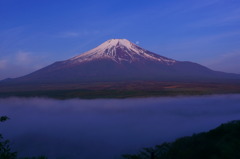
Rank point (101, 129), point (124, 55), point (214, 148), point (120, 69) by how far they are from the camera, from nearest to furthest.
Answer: point (214, 148) < point (101, 129) < point (120, 69) < point (124, 55)

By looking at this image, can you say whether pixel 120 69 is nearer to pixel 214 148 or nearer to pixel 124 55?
pixel 124 55

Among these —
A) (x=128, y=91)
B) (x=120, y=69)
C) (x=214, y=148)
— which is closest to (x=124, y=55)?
(x=120, y=69)

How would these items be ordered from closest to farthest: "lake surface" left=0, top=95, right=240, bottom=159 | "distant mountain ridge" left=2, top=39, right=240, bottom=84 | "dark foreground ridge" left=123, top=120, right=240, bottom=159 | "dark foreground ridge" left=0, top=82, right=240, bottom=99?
1. "dark foreground ridge" left=123, top=120, right=240, bottom=159
2. "lake surface" left=0, top=95, right=240, bottom=159
3. "dark foreground ridge" left=0, top=82, right=240, bottom=99
4. "distant mountain ridge" left=2, top=39, right=240, bottom=84

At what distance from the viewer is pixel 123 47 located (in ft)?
648

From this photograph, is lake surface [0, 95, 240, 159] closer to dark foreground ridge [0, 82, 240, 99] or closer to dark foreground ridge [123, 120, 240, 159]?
dark foreground ridge [123, 120, 240, 159]

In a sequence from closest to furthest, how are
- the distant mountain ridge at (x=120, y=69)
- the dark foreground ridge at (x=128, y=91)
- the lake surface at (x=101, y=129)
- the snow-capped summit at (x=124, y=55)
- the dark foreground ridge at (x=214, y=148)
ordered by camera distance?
the dark foreground ridge at (x=214, y=148) → the lake surface at (x=101, y=129) → the dark foreground ridge at (x=128, y=91) → the distant mountain ridge at (x=120, y=69) → the snow-capped summit at (x=124, y=55)

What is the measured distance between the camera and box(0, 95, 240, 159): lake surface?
66.9 feet

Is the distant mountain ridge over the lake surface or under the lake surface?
over

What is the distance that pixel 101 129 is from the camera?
27688 millimetres

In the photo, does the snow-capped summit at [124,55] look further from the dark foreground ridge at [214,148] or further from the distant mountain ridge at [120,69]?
the dark foreground ridge at [214,148]

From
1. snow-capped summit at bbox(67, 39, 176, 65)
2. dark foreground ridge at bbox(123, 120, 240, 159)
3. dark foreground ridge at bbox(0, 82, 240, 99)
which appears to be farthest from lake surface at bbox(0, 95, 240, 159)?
snow-capped summit at bbox(67, 39, 176, 65)

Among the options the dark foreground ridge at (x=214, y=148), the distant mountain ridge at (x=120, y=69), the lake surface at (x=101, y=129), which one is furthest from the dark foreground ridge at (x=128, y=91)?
the distant mountain ridge at (x=120, y=69)

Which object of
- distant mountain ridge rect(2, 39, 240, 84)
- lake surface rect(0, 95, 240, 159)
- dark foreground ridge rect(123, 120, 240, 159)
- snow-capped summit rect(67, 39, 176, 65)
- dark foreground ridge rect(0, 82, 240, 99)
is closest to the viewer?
dark foreground ridge rect(123, 120, 240, 159)

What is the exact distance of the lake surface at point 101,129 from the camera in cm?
2039
